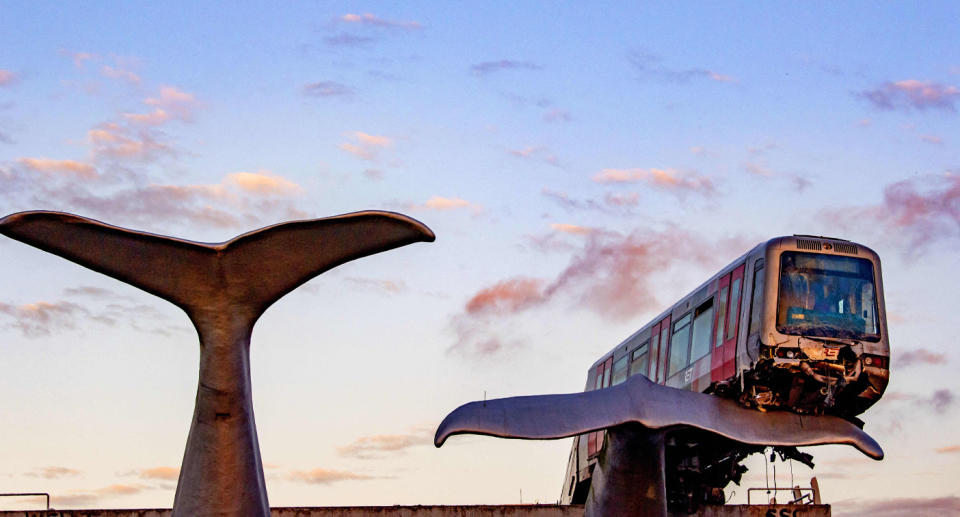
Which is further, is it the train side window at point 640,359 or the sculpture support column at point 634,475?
the train side window at point 640,359

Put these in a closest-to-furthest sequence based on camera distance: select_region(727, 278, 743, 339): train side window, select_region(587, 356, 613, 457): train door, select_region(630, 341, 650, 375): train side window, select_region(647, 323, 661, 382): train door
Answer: select_region(727, 278, 743, 339): train side window < select_region(647, 323, 661, 382): train door < select_region(630, 341, 650, 375): train side window < select_region(587, 356, 613, 457): train door

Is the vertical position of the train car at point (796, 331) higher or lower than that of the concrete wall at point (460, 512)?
higher

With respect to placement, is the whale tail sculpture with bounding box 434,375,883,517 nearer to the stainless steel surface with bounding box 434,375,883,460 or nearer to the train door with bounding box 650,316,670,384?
the stainless steel surface with bounding box 434,375,883,460

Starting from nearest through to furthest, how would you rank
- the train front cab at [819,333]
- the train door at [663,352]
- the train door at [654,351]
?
the train front cab at [819,333] < the train door at [663,352] < the train door at [654,351]

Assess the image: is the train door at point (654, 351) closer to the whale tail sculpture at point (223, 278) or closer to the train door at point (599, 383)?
the train door at point (599, 383)

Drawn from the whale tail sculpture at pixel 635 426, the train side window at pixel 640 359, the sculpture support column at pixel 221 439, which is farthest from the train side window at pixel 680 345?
the sculpture support column at pixel 221 439

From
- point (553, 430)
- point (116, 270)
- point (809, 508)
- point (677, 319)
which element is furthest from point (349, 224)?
point (809, 508)

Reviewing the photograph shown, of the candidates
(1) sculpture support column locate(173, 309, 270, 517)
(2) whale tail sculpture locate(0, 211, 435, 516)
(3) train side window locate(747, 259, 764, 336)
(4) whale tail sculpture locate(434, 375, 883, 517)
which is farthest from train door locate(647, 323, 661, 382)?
(1) sculpture support column locate(173, 309, 270, 517)

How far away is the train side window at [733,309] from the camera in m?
26.5

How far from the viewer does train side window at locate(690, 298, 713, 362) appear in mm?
27781

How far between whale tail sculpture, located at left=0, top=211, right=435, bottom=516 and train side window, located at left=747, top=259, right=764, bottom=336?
10361mm

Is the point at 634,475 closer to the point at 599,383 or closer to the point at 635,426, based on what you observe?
the point at 635,426

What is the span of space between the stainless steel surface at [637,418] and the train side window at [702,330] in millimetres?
6549

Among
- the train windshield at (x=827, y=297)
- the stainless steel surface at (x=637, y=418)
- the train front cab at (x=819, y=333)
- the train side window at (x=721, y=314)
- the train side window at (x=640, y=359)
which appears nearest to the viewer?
the stainless steel surface at (x=637, y=418)
